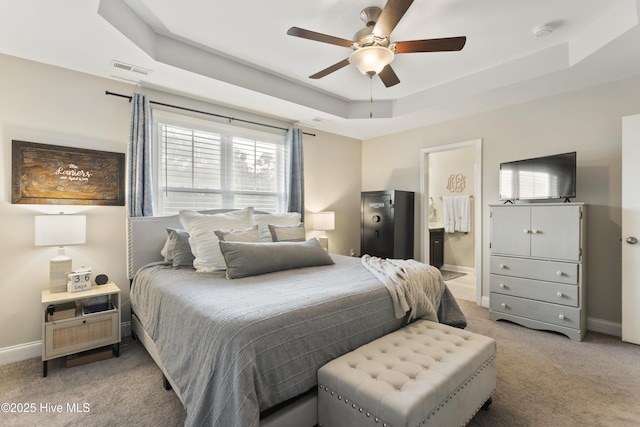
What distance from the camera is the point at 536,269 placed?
10.2ft

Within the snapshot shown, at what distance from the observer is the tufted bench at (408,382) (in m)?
1.25

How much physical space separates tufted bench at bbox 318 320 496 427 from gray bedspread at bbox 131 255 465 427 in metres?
0.13

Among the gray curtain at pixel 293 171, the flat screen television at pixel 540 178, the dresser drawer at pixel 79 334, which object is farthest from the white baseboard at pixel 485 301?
the dresser drawer at pixel 79 334

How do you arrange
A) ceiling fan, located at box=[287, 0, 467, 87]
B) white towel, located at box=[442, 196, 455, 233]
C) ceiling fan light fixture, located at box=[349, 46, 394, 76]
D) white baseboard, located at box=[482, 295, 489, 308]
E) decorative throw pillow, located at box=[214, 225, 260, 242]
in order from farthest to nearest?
1. white towel, located at box=[442, 196, 455, 233]
2. white baseboard, located at box=[482, 295, 489, 308]
3. decorative throw pillow, located at box=[214, 225, 260, 242]
4. ceiling fan light fixture, located at box=[349, 46, 394, 76]
5. ceiling fan, located at box=[287, 0, 467, 87]

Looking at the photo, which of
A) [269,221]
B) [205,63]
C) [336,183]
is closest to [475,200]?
[336,183]

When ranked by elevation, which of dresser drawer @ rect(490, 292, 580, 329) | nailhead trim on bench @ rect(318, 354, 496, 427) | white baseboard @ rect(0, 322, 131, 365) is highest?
nailhead trim on bench @ rect(318, 354, 496, 427)

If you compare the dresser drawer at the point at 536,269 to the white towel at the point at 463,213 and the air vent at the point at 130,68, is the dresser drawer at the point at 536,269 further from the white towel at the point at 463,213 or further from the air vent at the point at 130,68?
the air vent at the point at 130,68

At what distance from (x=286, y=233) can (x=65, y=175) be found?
2.07 meters

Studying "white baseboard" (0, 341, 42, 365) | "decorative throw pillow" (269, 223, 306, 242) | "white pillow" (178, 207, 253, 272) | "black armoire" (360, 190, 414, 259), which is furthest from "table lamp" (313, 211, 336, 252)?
"white baseboard" (0, 341, 42, 365)

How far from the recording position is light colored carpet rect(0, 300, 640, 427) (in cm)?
178

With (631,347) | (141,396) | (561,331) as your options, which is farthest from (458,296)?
(141,396)

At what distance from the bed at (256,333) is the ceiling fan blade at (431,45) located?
167cm

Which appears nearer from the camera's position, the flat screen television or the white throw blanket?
the white throw blanket

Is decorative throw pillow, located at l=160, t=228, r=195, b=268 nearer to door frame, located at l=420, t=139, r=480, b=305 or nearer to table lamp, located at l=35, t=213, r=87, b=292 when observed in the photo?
table lamp, located at l=35, t=213, r=87, b=292
